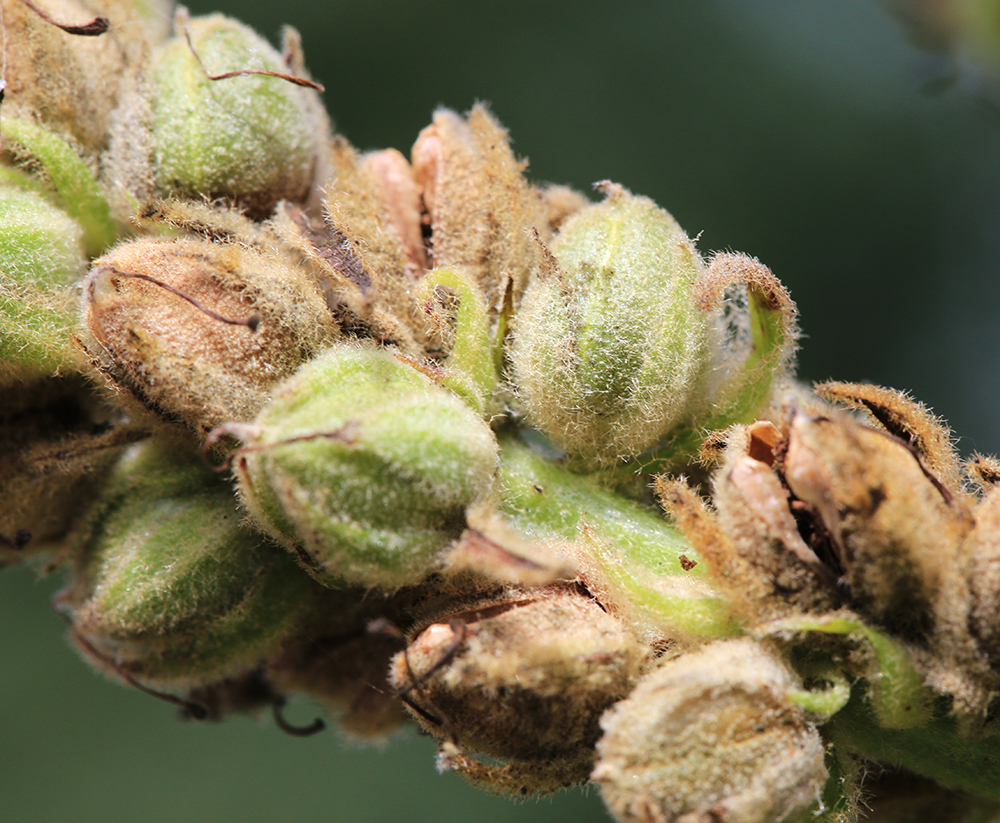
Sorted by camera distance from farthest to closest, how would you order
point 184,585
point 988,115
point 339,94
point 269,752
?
point 269,752
point 339,94
point 988,115
point 184,585

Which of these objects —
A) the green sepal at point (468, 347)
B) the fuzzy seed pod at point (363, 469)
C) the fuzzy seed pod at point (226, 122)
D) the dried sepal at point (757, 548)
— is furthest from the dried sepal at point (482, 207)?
the dried sepal at point (757, 548)

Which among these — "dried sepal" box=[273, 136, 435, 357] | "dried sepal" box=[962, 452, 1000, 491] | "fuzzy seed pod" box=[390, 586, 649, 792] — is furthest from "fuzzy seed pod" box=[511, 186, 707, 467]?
"dried sepal" box=[962, 452, 1000, 491]

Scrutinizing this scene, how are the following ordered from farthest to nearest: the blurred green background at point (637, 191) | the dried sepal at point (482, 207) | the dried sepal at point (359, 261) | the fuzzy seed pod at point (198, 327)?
the blurred green background at point (637, 191), the dried sepal at point (482, 207), the dried sepal at point (359, 261), the fuzzy seed pod at point (198, 327)

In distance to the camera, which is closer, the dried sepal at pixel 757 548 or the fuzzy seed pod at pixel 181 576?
the dried sepal at pixel 757 548

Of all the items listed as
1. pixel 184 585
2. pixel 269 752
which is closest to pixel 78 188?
pixel 184 585

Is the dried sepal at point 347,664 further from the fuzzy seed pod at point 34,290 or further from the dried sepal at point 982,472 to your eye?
the dried sepal at point 982,472

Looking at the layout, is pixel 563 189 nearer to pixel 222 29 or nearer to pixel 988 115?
Answer: pixel 222 29
